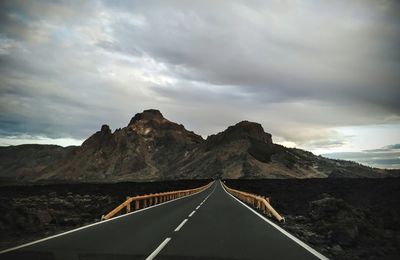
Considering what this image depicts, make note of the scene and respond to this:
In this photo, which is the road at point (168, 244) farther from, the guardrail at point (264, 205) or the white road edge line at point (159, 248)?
the guardrail at point (264, 205)

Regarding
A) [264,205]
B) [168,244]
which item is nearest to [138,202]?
[264,205]

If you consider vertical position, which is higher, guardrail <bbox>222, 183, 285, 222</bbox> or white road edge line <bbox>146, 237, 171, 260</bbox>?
guardrail <bbox>222, 183, 285, 222</bbox>

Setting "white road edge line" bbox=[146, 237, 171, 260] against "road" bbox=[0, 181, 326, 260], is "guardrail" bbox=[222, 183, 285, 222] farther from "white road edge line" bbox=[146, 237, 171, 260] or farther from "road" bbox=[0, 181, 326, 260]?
"white road edge line" bbox=[146, 237, 171, 260]

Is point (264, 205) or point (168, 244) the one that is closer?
point (168, 244)

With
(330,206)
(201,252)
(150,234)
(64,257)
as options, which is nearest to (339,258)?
(201,252)

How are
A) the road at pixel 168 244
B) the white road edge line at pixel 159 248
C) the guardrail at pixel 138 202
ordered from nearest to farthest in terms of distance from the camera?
the white road edge line at pixel 159 248, the road at pixel 168 244, the guardrail at pixel 138 202

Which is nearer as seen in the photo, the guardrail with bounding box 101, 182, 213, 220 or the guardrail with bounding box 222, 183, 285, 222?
the guardrail with bounding box 222, 183, 285, 222

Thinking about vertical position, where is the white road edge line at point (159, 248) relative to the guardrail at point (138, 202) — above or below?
below

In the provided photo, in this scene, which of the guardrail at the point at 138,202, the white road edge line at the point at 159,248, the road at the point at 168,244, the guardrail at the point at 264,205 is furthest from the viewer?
the guardrail at the point at 138,202

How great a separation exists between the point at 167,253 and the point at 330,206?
77.5ft

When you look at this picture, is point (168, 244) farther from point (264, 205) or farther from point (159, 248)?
point (264, 205)

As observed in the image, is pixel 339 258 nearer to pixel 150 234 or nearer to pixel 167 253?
pixel 167 253

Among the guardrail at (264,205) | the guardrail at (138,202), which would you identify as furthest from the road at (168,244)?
the guardrail at (138,202)

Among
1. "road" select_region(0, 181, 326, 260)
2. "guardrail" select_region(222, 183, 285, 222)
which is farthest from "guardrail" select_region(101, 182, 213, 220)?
"guardrail" select_region(222, 183, 285, 222)
